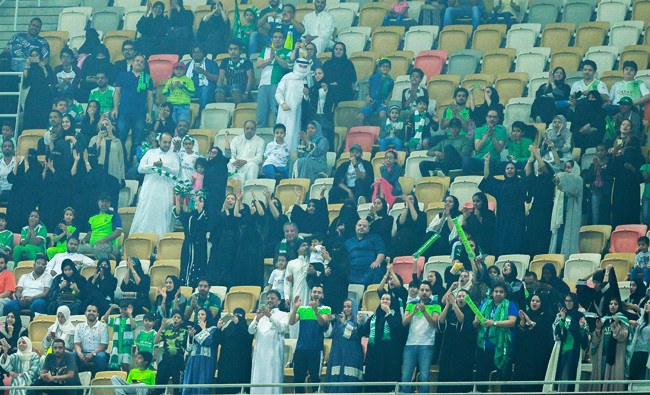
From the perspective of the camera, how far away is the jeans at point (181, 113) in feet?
71.2

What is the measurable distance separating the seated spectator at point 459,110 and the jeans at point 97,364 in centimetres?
524

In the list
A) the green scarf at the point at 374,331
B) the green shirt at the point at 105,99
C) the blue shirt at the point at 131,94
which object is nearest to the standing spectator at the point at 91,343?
the green scarf at the point at 374,331

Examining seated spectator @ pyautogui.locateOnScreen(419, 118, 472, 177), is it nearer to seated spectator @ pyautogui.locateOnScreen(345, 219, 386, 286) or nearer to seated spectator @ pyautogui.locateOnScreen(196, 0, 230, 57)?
seated spectator @ pyautogui.locateOnScreen(345, 219, 386, 286)

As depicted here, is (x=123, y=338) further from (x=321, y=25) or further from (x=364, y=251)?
(x=321, y=25)

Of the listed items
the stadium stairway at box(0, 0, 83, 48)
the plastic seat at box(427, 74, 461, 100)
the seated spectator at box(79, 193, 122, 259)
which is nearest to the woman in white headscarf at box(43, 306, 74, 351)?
the seated spectator at box(79, 193, 122, 259)

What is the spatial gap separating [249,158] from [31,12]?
631 centimetres

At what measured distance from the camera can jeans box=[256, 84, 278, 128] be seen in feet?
70.3

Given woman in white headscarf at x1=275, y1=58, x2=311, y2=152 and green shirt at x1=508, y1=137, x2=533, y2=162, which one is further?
woman in white headscarf at x1=275, y1=58, x2=311, y2=152

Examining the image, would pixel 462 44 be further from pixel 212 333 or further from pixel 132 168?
pixel 212 333

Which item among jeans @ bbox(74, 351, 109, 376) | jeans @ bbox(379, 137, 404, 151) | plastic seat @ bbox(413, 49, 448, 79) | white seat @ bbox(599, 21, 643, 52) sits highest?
white seat @ bbox(599, 21, 643, 52)

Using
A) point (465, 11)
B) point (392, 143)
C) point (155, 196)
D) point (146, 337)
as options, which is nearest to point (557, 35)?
point (465, 11)

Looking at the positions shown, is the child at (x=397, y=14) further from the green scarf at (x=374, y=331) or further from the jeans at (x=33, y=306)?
the green scarf at (x=374, y=331)

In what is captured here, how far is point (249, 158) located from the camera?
2070cm

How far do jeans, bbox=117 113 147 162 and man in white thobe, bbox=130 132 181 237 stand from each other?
1.11 meters
